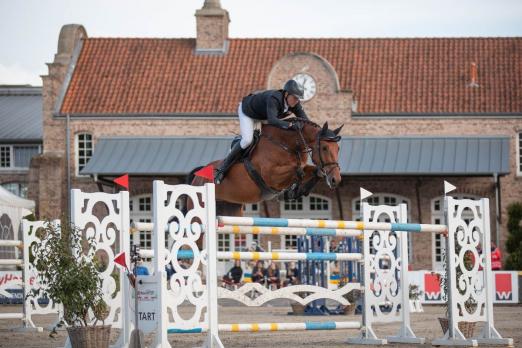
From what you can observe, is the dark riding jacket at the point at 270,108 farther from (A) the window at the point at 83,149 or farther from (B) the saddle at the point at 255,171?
(A) the window at the point at 83,149

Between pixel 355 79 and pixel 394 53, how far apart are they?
2021 mm

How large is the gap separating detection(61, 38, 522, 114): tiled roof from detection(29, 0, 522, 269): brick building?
0.17ft

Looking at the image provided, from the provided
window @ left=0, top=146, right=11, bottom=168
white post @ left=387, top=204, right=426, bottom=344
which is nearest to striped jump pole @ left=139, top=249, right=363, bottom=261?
white post @ left=387, top=204, right=426, bottom=344

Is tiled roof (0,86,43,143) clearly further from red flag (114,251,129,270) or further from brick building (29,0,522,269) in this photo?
red flag (114,251,129,270)

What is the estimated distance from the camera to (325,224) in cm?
1197

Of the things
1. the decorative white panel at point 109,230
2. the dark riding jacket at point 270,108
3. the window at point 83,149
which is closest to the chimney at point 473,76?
the window at point 83,149

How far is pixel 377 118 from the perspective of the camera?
42.5 m

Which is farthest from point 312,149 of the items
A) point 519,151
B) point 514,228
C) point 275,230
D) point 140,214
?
point 519,151

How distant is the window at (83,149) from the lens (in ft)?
143

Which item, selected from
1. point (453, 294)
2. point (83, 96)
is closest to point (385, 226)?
point (453, 294)

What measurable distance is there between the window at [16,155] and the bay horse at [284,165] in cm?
3675

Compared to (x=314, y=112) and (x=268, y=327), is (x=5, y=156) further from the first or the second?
(x=268, y=327)

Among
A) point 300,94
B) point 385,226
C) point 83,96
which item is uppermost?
point 83,96

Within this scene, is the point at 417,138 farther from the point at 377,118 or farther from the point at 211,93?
the point at 211,93
